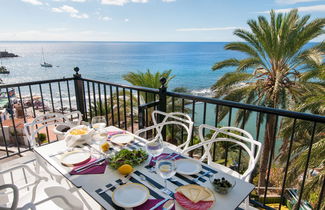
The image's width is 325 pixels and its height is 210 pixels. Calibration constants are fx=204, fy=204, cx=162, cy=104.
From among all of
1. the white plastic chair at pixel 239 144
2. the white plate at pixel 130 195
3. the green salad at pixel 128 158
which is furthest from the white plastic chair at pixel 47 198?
the white plastic chair at pixel 239 144

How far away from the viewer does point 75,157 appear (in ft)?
4.99

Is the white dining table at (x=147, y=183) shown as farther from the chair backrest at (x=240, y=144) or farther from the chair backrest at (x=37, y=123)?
the chair backrest at (x=37, y=123)

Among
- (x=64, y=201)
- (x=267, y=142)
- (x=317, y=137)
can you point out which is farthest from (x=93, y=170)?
(x=317, y=137)

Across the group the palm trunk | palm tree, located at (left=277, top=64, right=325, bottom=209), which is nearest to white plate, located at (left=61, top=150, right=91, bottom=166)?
palm tree, located at (left=277, top=64, right=325, bottom=209)

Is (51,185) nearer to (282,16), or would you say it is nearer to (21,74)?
(282,16)

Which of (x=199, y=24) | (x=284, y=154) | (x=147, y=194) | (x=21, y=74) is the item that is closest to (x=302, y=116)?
(x=147, y=194)

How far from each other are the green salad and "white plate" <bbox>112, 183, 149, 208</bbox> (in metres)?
0.22

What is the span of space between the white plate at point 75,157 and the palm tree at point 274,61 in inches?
242

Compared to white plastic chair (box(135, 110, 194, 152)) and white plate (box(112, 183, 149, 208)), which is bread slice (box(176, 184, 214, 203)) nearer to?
white plate (box(112, 183, 149, 208))

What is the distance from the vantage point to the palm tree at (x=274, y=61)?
265 inches

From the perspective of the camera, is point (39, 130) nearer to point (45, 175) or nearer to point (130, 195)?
point (45, 175)

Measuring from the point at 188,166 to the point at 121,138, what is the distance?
28.2 inches

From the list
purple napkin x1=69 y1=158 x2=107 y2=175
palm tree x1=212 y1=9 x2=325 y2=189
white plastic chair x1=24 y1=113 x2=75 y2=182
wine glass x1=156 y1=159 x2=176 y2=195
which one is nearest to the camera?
wine glass x1=156 y1=159 x2=176 y2=195

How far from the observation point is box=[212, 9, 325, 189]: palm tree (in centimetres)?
672
